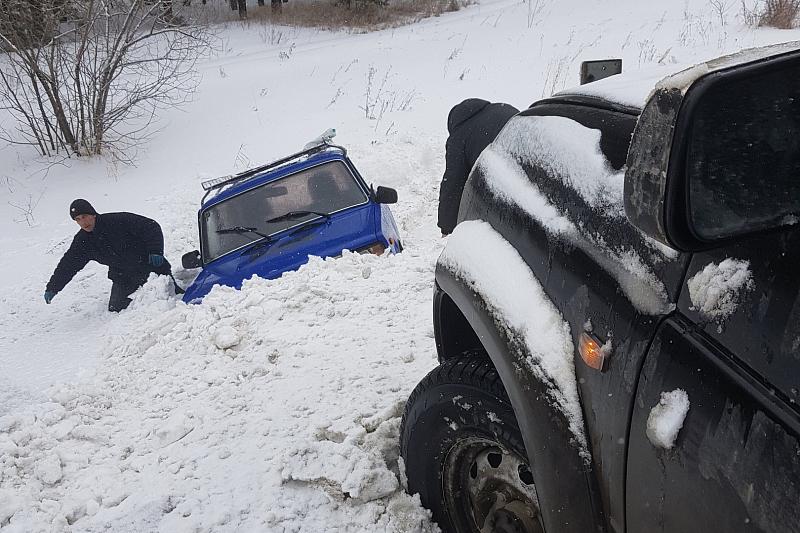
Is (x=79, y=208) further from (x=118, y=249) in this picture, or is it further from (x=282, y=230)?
(x=282, y=230)

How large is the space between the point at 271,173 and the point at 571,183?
14.8 ft

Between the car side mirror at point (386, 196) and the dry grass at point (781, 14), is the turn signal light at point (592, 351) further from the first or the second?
the dry grass at point (781, 14)

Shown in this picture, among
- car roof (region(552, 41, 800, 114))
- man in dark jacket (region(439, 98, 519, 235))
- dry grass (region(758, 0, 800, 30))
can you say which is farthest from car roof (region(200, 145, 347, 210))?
dry grass (region(758, 0, 800, 30))

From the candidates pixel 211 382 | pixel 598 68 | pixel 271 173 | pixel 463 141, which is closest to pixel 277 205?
pixel 271 173

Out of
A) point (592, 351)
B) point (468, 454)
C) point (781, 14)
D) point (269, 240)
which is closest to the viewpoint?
point (592, 351)

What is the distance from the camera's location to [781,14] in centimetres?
1024

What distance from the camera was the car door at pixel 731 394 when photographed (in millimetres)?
926

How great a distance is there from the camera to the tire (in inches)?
71.9

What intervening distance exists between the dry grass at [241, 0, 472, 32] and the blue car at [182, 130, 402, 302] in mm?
16583

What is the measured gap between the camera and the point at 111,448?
314 cm

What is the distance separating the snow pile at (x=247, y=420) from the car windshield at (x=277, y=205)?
86cm

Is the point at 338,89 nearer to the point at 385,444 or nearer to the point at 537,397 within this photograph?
the point at 385,444

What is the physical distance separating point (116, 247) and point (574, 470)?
20.8 feet

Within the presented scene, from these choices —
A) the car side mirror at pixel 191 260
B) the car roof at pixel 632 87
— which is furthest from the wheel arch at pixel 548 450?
the car side mirror at pixel 191 260
